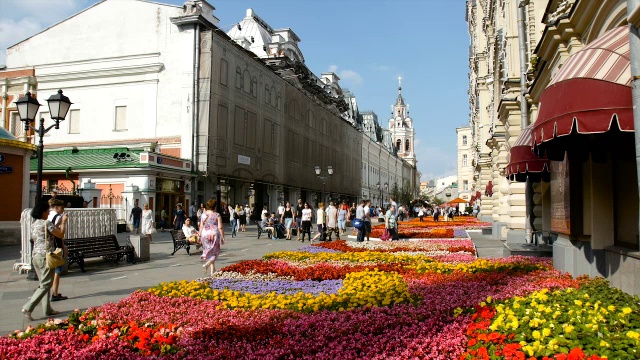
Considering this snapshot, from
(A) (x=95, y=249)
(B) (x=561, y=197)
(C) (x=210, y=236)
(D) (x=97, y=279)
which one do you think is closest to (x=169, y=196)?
(A) (x=95, y=249)

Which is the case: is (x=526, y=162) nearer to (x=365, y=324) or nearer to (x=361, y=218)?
(x=365, y=324)

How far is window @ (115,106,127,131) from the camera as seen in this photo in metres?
40.0

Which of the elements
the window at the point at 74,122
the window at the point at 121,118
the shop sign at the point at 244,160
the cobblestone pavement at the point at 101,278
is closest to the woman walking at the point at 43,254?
the cobblestone pavement at the point at 101,278

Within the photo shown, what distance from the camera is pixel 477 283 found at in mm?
8625

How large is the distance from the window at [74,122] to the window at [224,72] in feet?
38.5

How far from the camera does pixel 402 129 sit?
14700 centimetres

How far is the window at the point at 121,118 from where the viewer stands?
131ft

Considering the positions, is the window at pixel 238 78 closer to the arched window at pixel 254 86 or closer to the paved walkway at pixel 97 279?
the arched window at pixel 254 86

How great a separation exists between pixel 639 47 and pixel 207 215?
9511 mm

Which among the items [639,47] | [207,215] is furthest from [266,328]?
[207,215]

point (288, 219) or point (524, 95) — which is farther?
point (288, 219)

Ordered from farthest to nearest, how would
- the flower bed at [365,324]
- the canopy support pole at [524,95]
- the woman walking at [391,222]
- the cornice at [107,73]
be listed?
the cornice at [107,73] → the woman walking at [391,222] → the canopy support pole at [524,95] → the flower bed at [365,324]

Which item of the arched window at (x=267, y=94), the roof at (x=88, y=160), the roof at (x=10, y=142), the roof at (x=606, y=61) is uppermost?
the arched window at (x=267, y=94)

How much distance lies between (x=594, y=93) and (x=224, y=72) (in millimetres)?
36160
